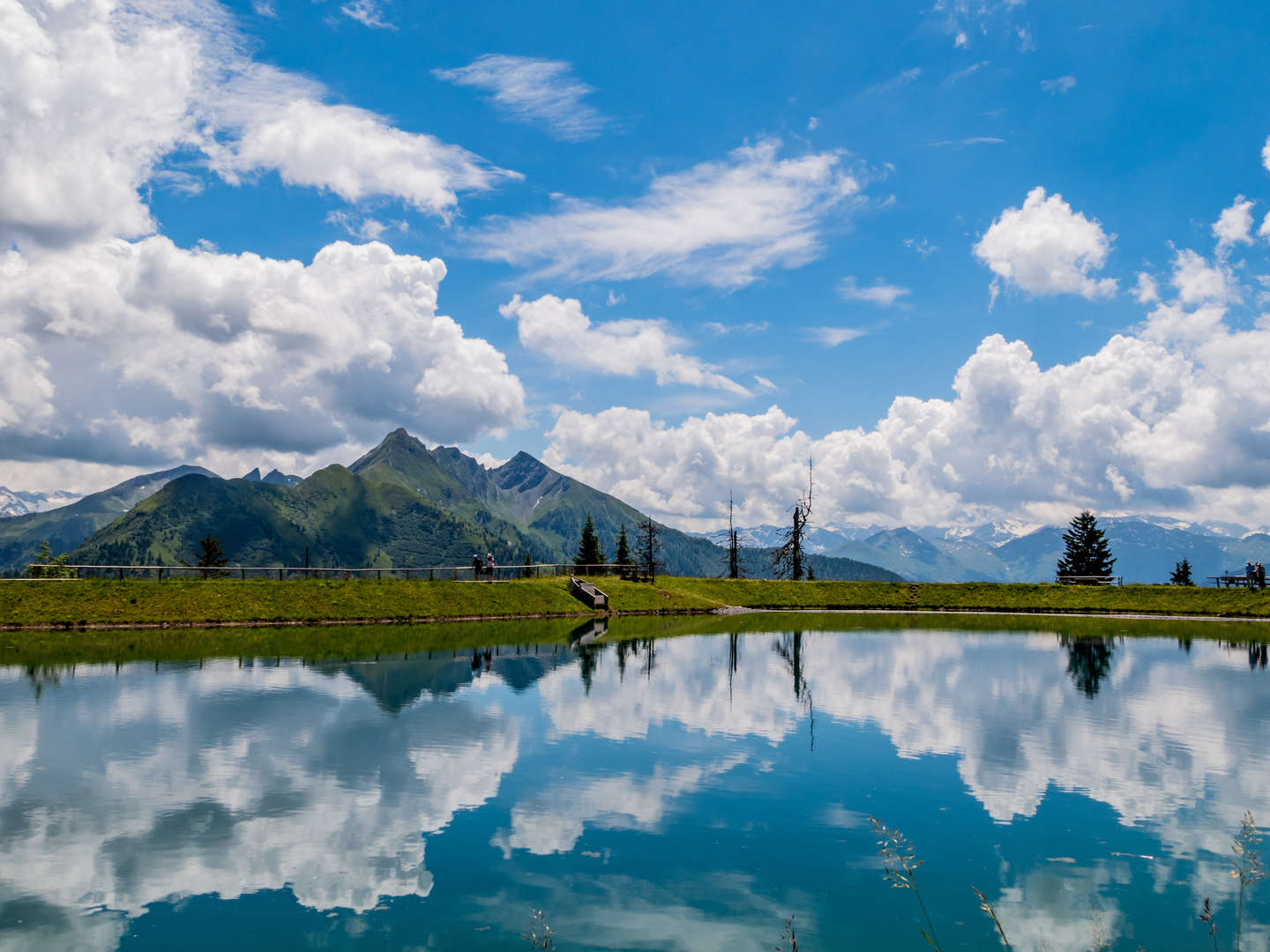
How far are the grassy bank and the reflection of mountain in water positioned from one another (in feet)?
88.7

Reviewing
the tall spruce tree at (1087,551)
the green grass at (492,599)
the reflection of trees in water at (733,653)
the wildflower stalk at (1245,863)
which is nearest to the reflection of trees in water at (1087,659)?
the reflection of trees in water at (733,653)

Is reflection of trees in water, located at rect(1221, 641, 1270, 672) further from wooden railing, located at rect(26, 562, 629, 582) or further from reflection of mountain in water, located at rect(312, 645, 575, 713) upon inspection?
wooden railing, located at rect(26, 562, 629, 582)

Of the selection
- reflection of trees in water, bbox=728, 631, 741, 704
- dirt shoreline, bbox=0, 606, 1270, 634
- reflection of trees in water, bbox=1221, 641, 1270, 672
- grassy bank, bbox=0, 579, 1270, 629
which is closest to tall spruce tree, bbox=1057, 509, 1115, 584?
grassy bank, bbox=0, 579, 1270, 629

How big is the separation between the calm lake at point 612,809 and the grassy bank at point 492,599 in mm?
31188

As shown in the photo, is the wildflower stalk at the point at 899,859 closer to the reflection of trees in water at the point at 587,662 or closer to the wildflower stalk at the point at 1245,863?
the wildflower stalk at the point at 1245,863

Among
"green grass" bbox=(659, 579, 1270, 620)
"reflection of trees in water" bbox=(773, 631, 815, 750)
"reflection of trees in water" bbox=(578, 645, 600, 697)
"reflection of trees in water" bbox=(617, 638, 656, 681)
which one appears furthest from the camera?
"green grass" bbox=(659, 579, 1270, 620)

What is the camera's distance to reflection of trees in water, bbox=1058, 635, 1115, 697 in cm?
4806

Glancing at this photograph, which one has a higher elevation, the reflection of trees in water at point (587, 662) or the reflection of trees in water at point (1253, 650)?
the reflection of trees in water at point (587, 662)

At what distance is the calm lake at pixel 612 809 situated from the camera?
17.2 metres

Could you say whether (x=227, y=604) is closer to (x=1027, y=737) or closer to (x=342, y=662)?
(x=342, y=662)

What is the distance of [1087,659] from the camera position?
195 feet

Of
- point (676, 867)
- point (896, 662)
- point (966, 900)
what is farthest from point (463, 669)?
point (966, 900)

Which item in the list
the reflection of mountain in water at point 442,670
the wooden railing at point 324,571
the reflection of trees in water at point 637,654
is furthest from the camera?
the wooden railing at point 324,571

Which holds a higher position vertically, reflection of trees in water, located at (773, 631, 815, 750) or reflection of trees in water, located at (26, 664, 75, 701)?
reflection of trees in water, located at (26, 664, 75, 701)
